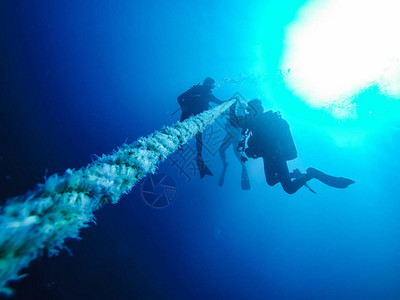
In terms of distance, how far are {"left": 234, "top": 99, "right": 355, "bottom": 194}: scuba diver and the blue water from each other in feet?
44.9

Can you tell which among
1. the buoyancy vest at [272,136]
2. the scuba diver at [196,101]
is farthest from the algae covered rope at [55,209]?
the scuba diver at [196,101]

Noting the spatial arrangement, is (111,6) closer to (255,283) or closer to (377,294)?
(255,283)

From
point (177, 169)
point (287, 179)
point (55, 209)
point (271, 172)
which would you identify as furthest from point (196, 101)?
point (177, 169)

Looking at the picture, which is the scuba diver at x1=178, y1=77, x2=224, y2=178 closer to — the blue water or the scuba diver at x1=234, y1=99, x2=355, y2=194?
the scuba diver at x1=234, y1=99, x2=355, y2=194

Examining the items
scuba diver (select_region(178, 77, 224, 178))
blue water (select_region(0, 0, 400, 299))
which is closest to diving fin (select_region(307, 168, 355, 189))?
scuba diver (select_region(178, 77, 224, 178))

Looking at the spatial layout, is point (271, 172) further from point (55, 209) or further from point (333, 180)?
point (55, 209)

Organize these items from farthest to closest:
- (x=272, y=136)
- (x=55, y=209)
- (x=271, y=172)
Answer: (x=271, y=172) → (x=272, y=136) → (x=55, y=209)

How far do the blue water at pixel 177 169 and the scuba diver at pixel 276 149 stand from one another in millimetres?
13694

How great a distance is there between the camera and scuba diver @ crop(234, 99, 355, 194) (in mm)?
4711

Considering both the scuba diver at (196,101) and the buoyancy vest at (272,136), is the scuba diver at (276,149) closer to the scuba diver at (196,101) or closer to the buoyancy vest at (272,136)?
the buoyancy vest at (272,136)

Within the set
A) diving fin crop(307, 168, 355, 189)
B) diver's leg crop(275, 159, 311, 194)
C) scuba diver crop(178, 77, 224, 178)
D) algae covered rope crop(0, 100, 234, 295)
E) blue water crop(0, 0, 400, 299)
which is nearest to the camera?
algae covered rope crop(0, 100, 234, 295)

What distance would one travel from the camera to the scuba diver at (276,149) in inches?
185

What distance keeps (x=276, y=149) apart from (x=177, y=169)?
16.4 m

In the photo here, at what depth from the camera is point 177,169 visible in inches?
812
